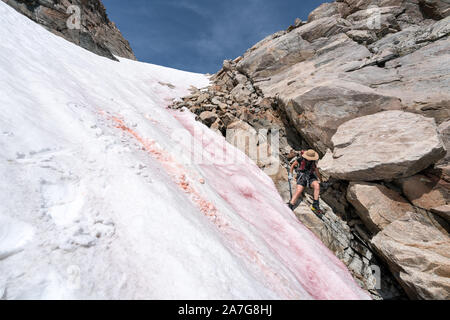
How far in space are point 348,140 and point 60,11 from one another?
1104 inches

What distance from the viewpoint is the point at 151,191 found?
10.9ft

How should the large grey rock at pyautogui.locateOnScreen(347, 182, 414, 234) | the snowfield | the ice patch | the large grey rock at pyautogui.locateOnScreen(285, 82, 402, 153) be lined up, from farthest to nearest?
the large grey rock at pyautogui.locateOnScreen(285, 82, 402, 153) → the large grey rock at pyautogui.locateOnScreen(347, 182, 414, 234) → the snowfield → the ice patch

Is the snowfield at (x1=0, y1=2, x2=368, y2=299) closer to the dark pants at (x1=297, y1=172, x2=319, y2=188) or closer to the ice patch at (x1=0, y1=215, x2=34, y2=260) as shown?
the ice patch at (x1=0, y1=215, x2=34, y2=260)

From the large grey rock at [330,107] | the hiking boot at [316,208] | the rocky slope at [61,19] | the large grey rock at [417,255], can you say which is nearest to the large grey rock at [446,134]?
the large grey rock at [330,107]

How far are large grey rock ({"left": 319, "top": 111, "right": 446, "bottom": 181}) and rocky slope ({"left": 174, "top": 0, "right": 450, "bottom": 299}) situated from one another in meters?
0.03

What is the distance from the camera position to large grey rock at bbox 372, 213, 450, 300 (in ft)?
15.2

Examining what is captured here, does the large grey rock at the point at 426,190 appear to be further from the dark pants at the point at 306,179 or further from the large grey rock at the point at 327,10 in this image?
the large grey rock at the point at 327,10

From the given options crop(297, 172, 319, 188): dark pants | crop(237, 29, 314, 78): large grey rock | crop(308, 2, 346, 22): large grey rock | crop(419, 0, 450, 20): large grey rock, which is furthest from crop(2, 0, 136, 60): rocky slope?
crop(419, 0, 450, 20): large grey rock

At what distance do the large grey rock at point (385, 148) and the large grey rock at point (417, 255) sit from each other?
5.87ft

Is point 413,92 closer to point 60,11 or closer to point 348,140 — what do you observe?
point 348,140

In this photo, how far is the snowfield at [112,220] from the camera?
2008 mm

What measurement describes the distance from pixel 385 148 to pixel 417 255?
374 cm

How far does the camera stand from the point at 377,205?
652cm

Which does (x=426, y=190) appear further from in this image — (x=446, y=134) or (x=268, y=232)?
(x=268, y=232)
